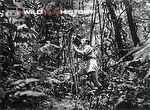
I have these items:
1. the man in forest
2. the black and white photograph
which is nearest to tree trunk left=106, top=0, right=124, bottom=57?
the black and white photograph

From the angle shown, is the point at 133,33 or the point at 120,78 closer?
the point at 120,78

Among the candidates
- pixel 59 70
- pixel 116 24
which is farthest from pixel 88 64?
pixel 116 24

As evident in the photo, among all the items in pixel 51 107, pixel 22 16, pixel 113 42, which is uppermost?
pixel 22 16

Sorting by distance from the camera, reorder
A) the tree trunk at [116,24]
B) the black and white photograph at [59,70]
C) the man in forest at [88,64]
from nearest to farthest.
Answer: the black and white photograph at [59,70]
the man in forest at [88,64]
the tree trunk at [116,24]

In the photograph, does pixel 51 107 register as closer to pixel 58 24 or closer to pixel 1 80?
pixel 1 80

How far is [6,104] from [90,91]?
977mm

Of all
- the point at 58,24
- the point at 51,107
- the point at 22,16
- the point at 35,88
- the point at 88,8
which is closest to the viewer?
the point at 35,88

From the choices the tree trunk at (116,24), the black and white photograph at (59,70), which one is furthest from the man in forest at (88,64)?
the tree trunk at (116,24)

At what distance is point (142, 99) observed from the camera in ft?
9.05

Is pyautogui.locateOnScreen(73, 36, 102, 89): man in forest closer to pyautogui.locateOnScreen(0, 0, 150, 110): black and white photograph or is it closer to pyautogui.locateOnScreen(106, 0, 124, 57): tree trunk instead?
pyautogui.locateOnScreen(0, 0, 150, 110): black and white photograph

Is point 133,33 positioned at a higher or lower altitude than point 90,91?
higher

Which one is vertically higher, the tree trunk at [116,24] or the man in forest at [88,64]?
the tree trunk at [116,24]

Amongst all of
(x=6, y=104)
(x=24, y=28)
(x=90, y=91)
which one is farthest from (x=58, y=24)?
(x=6, y=104)

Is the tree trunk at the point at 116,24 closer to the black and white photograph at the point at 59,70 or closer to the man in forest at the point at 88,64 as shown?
the black and white photograph at the point at 59,70
